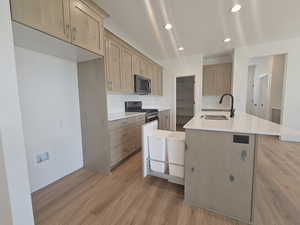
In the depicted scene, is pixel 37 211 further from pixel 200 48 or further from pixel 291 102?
pixel 291 102

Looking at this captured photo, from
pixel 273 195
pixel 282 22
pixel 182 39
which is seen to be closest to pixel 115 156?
pixel 273 195

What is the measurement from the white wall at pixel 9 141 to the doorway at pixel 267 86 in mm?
5432

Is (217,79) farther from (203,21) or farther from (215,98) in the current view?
(203,21)

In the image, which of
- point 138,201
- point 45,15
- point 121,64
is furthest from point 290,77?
point 45,15

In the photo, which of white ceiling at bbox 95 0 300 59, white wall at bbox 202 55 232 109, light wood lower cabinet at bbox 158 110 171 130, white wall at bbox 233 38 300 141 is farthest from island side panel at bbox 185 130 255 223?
white wall at bbox 202 55 232 109

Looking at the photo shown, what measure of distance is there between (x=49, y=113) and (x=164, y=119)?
3.10 m

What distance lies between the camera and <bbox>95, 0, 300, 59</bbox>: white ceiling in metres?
2.04

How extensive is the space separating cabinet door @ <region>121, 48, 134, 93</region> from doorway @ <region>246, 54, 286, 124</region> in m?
4.23

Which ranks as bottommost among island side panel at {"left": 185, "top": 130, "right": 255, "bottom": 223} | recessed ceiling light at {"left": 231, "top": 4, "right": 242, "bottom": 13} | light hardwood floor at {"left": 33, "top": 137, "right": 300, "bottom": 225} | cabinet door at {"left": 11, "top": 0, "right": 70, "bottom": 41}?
light hardwood floor at {"left": 33, "top": 137, "right": 300, "bottom": 225}

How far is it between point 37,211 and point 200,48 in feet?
16.0

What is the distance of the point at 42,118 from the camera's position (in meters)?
1.77

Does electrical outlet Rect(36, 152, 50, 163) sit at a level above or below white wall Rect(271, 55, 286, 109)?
below

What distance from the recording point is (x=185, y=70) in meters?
4.60

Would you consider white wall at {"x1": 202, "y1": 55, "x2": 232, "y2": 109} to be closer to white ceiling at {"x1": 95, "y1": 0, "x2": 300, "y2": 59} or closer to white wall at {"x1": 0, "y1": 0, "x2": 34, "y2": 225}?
white ceiling at {"x1": 95, "y1": 0, "x2": 300, "y2": 59}
